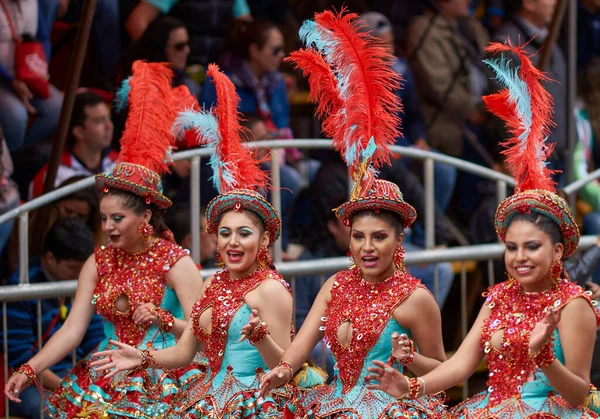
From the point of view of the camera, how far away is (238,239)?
204 inches

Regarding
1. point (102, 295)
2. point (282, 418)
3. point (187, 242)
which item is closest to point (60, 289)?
point (102, 295)

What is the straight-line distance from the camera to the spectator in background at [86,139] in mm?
6914

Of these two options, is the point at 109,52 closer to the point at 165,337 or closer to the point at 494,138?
the point at 165,337

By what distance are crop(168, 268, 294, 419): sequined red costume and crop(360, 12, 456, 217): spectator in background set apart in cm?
309

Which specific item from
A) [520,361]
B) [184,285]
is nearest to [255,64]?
[184,285]

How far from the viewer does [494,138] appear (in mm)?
8992

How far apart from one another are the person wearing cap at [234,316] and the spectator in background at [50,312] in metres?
1.11

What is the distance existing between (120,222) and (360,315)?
1.32 metres

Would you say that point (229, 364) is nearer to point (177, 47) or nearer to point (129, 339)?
point (129, 339)

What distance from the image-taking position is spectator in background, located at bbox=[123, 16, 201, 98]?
7.28 m

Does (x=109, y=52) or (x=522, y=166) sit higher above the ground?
(x=109, y=52)

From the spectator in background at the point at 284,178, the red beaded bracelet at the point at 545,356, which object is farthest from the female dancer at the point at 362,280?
the spectator in background at the point at 284,178

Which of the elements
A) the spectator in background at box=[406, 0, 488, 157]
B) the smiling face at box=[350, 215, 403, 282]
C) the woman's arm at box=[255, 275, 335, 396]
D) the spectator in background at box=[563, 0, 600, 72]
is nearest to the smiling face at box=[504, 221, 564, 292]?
the smiling face at box=[350, 215, 403, 282]

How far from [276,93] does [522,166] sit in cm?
309
